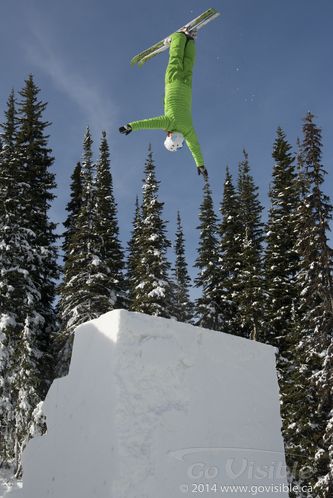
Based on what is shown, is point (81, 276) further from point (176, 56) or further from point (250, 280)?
point (176, 56)

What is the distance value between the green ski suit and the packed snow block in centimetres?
336

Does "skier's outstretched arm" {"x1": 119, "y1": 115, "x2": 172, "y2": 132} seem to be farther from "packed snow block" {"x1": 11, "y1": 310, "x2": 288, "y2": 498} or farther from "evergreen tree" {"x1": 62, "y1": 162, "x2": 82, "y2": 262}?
"evergreen tree" {"x1": 62, "y1": 162, "x2": 82, "y2": 262}

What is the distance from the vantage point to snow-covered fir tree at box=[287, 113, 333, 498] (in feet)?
55.9

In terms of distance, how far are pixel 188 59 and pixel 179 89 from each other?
22.0 inches

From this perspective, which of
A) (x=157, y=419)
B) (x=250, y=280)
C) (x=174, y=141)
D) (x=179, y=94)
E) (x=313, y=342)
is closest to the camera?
(x=157, y=419)

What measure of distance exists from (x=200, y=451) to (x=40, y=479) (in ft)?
7.74

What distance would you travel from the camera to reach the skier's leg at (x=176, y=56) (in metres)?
7.53

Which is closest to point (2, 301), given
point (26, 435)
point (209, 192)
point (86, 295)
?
point (86, 295)

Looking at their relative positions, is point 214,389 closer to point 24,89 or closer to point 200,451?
point 200,451

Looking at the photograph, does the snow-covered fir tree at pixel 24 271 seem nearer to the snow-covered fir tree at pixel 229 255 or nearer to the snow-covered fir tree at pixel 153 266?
the snow-covered fir tree at pixel 153 266

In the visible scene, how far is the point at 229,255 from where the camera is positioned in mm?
29094

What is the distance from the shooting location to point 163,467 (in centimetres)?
526

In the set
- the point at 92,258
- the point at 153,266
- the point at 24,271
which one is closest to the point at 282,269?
the point at 153,266

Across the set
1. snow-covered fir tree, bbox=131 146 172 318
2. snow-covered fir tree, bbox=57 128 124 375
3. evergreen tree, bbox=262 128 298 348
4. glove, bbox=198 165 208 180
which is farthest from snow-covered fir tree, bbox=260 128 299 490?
glove, bbox=198 165 208 180
